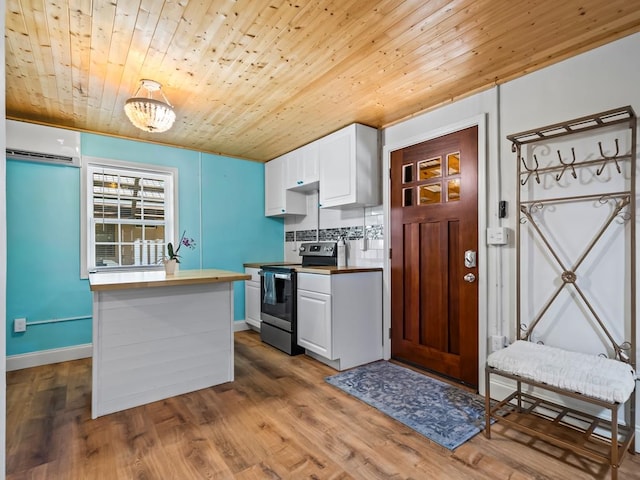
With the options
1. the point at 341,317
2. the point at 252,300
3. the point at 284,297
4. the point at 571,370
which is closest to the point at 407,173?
the point at 341,317

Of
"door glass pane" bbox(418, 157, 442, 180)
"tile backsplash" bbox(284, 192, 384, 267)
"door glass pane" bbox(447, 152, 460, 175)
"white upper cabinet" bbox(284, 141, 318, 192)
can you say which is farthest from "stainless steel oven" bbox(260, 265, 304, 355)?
"door glass pane" bbox(447, 152, 460, 175)

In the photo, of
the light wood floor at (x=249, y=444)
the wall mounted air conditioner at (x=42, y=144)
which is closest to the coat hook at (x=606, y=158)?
the light wood floor at (x=249, y=444)

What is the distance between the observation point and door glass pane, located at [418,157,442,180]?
2.95 metres

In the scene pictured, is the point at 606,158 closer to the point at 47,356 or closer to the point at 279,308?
the point at 279,308

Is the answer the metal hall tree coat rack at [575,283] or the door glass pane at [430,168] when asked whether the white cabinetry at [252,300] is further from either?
the metal hall tree coat rack at [575,283]

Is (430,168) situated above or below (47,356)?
above

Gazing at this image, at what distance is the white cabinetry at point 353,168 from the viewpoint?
3318 millimetres

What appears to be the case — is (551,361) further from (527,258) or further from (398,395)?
(398,395)

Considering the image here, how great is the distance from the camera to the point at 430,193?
3.01 m

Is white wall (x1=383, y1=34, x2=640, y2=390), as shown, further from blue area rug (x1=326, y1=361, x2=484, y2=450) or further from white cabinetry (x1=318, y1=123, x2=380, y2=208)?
white cabinetry (x1=318, y1=123, x2=380, y2=208)

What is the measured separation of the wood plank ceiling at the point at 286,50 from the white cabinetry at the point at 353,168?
9.6 inches

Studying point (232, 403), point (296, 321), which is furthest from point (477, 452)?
point (296, 321)

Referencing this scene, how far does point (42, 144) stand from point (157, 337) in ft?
7.93

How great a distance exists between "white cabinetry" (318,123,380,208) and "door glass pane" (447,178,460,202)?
768 mm
